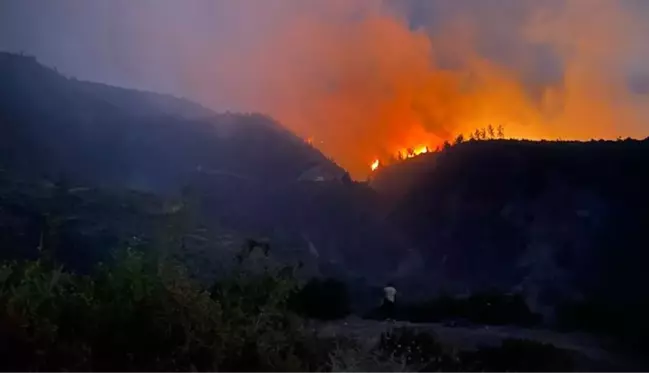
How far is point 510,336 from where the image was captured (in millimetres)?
21672

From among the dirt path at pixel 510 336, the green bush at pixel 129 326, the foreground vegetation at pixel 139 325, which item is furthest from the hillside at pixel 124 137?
the green bush at pixel 129 326

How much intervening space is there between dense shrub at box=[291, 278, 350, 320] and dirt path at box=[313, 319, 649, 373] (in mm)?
1089

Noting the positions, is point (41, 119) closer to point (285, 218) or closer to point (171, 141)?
point (171, 141)

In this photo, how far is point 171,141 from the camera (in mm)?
43969

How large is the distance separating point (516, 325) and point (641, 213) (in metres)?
12.5

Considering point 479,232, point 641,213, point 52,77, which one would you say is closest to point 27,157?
point 52,77

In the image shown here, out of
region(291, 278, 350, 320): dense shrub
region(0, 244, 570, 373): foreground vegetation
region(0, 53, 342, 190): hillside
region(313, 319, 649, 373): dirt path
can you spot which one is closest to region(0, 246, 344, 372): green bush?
region(0, 244, 570, 373): foreground vegetation

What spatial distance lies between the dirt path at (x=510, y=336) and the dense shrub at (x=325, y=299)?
1089 millimetres

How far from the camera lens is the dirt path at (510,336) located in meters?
18.7

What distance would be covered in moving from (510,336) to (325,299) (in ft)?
21.3

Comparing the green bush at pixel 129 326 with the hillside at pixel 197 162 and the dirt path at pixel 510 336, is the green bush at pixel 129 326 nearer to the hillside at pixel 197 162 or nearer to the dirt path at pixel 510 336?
the dirt path at pixel 510 336

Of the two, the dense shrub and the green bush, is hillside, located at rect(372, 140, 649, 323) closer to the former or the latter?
the dense shrub

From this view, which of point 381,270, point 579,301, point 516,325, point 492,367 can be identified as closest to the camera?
point 492,367

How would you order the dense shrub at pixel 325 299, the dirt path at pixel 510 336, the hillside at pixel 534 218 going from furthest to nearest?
the hillside at pixel 534 218
the dense shrub at pixel 325 299
the dirt path at pixel 510 336
